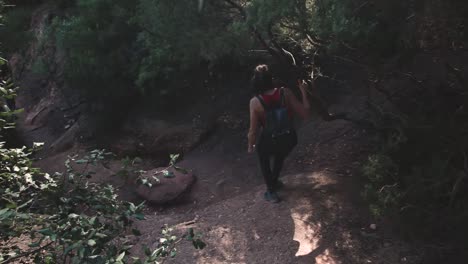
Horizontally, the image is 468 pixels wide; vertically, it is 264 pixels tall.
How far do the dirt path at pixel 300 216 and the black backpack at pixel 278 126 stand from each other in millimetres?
791

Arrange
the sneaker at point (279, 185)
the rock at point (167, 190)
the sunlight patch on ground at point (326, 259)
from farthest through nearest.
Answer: the rock at point (167, 190)
the sneaker at point (279, 185)
the sunlight patch on ground at point (326, 259)

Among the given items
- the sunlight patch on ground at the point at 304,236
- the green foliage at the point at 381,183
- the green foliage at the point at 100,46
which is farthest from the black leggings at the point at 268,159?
the green foliage at the point at 100,46

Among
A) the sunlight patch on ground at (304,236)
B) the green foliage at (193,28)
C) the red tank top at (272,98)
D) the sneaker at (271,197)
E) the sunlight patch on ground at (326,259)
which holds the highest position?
the green foliage at (193,28)

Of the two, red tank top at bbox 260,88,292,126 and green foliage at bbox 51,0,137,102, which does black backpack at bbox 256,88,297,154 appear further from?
green foliage at bbox 51,0,137,102

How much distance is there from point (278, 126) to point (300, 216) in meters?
1.04

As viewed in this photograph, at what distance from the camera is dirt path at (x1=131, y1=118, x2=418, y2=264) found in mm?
4242

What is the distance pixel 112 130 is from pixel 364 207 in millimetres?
6385

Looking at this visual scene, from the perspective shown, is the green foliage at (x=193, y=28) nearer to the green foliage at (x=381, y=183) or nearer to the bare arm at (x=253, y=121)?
the bare arm at (x=253, y=121)

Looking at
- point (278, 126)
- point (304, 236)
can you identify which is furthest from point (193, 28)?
point (304, 236)

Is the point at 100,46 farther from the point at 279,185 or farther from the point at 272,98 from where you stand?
the point at 272,98

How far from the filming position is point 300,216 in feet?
15.6

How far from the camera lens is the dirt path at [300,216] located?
424cm

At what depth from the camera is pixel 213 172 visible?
24.0 ft

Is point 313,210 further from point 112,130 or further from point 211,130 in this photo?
point 112,130
